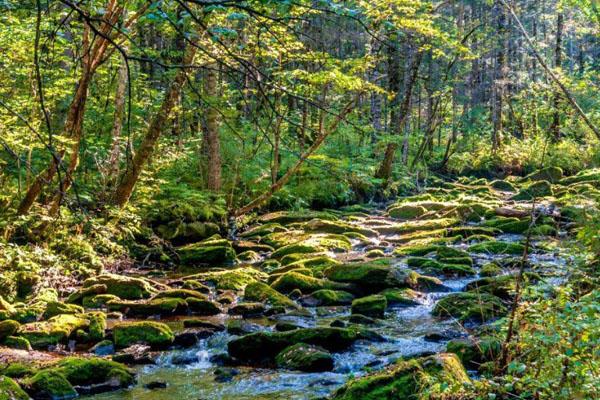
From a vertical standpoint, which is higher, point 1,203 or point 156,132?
point 156,132

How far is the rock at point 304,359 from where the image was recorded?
6.52 m

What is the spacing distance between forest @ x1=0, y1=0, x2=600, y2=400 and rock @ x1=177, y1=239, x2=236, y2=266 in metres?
0.05

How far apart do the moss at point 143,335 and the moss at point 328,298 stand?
2.52m

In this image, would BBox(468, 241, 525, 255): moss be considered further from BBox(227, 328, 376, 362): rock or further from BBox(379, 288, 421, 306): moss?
BBox(227, 328, 376, 362): rock

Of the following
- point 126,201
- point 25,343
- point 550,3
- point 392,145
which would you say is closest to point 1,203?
point 126,201

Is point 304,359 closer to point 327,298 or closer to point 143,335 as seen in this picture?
point 143,335

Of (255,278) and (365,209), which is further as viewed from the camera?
(365,209)

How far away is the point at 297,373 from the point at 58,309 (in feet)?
12.4

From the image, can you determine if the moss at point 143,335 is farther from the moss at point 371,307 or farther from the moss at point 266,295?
the moss at point 371,307

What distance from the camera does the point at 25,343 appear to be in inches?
277

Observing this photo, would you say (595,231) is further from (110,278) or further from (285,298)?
(110,278)

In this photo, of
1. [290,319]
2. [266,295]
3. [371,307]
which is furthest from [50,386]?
[371,307]

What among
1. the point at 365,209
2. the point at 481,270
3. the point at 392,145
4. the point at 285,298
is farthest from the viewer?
the point at 392,145

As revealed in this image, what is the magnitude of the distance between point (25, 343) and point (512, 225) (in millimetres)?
10184
